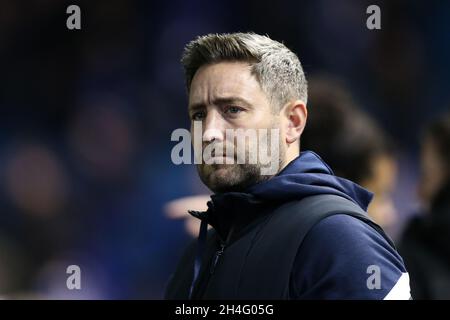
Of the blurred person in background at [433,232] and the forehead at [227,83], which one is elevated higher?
the forehead at [227,83]

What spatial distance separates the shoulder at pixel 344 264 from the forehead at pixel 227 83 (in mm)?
490

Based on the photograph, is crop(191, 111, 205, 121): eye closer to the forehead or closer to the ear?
the forehead

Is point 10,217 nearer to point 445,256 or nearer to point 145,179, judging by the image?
point 145,179

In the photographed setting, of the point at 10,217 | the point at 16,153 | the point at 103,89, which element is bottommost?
the point at 10,217

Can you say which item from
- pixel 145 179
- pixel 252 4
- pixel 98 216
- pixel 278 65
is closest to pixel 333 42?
pixel 252 4

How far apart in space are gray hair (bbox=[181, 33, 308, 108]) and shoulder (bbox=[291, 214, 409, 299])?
519mm

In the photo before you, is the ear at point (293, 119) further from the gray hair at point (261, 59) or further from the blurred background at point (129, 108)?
the blurred background at point (129, 108)

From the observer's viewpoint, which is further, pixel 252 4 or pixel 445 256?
pixel 252 4

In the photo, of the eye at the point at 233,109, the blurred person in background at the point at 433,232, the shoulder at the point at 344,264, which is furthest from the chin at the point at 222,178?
the blurred person in background at the point at 433,232

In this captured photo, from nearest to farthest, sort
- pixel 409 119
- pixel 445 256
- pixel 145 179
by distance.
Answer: pixel 445 256 < pixel 145 179 < pixel 409 119

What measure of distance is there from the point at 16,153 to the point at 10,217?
0.40 metres

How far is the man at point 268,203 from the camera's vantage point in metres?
1.85

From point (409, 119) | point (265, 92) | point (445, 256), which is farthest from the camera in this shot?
point (409, 119)

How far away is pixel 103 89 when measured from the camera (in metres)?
4.97
